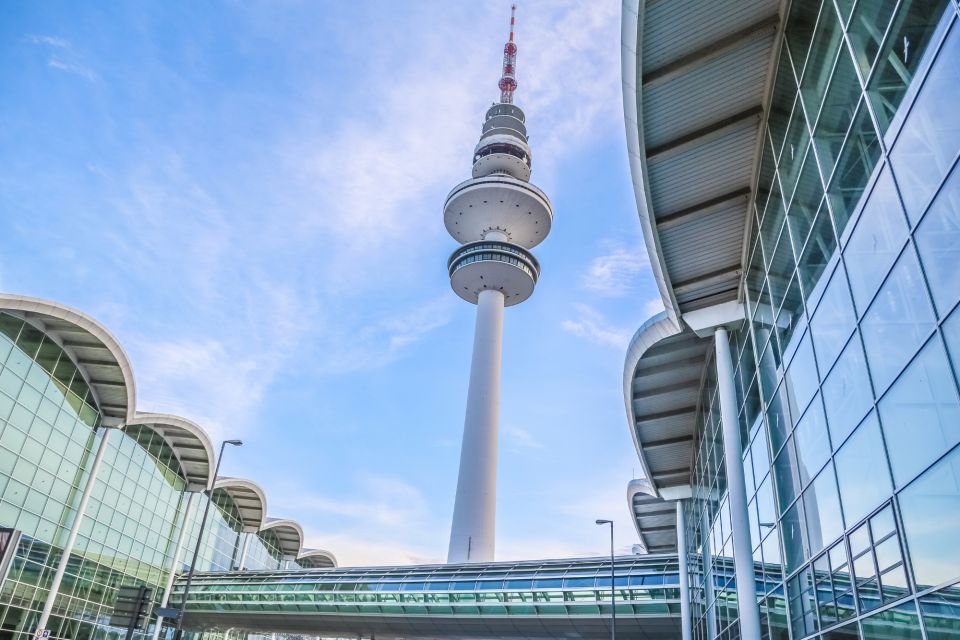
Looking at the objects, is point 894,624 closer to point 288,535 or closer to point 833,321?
point 833,321

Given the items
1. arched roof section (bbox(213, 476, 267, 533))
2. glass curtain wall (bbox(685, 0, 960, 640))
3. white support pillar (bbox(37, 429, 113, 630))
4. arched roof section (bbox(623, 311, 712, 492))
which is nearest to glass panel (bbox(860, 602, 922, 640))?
glass curtain wall (bbox(685, 0, 960, 640))

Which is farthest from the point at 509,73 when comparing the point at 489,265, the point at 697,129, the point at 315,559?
the point at 697,129

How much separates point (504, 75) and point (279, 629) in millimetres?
79586

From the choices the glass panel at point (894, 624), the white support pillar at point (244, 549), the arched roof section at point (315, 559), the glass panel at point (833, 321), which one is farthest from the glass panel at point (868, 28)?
the arched roof section at point (315, 559)

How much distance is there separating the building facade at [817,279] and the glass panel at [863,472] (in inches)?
1.6

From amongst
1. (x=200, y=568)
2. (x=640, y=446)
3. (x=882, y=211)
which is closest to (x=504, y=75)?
(x=200, y=568)

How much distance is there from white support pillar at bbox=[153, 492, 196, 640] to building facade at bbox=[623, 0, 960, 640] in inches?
1426

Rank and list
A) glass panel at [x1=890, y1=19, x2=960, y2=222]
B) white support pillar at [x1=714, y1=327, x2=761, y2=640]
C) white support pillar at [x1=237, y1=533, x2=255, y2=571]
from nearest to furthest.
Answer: glass panel at [x1=890, y1=19, x2=960, y2=222], white support pillar at [x1=714, y1=327, x2=761, y2=640], white support pillar at [x1=237, y1=533, x2=255, y2=571]

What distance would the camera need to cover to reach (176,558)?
154 ft

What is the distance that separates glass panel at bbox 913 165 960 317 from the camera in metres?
7.30

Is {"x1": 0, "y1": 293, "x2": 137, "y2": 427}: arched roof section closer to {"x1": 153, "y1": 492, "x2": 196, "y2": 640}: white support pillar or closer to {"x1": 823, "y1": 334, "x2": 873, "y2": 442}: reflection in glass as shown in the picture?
{"x1": 153, "y1": 492, "x2": 196, "y2": 640}: white support pillar

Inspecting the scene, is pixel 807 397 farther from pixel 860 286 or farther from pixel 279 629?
pixel 279 629

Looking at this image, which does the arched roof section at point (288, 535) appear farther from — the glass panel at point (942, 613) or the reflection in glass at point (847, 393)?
the glass panel at point (942, 613)

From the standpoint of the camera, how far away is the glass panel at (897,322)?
8117 millimetres
